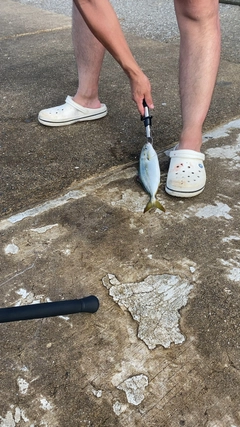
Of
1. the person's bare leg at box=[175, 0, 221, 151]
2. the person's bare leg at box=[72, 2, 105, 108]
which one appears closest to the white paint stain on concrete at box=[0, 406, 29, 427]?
the person's bare leg at box=[175, 0, 221, 151]

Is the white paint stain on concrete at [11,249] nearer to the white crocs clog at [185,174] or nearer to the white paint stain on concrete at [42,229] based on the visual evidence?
the white paint stain on concrete at [42,229]

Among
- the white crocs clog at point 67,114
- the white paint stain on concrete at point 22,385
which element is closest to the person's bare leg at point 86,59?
the white crocs clog at point 67,114

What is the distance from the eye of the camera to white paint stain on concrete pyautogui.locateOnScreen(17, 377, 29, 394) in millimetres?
1273

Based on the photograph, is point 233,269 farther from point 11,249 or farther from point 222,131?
point 222,131

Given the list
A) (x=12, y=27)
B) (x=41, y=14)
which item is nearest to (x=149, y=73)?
(x=12, y=27)

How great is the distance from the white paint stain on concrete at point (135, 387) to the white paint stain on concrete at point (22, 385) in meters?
0.24

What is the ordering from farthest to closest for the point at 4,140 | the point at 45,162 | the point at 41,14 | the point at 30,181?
the point at 41,14, the point at 4,140, the point at 45,162, the point at 30,181

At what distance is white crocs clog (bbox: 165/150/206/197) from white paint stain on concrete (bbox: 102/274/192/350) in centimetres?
50

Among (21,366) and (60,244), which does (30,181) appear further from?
(21,366)

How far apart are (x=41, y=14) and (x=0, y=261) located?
13.6 ft

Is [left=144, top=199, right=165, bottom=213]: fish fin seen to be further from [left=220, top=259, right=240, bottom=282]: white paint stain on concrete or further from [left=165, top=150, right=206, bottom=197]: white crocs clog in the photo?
[left=220, top=259, right=240, bottom=282]: white paint stain on concrete

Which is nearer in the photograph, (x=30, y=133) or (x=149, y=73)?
(x=30, y=133)

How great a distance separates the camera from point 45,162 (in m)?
2.31

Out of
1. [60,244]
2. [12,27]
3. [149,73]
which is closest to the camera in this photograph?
[60,244]
